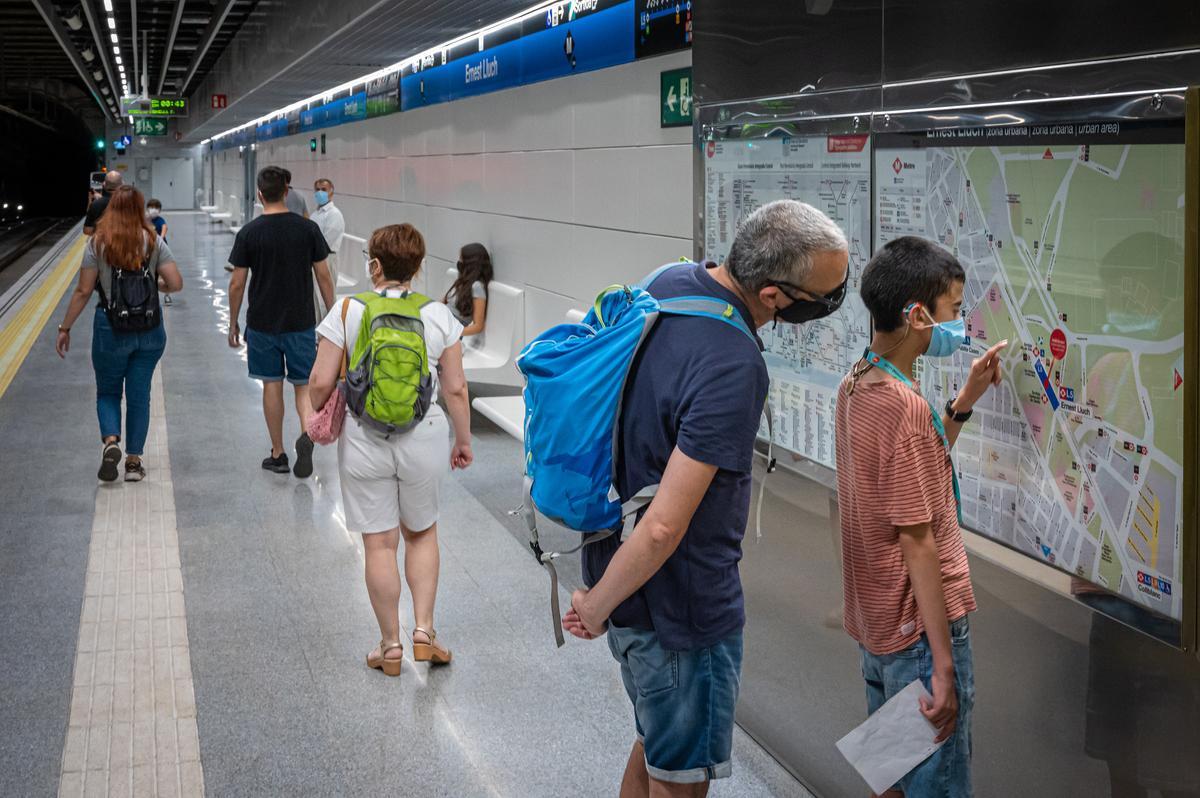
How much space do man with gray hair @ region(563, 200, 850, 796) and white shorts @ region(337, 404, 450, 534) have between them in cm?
165

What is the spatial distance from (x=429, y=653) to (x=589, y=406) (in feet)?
7.05

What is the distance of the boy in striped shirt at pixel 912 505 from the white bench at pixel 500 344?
→ 5.35 metres

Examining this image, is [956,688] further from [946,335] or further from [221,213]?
[221,213]

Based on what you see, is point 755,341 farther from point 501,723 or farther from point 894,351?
point 501,723

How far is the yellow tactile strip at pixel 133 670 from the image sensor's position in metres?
3.30

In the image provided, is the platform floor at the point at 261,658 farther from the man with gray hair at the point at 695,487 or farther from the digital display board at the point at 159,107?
the digital display board at the point at 159,107

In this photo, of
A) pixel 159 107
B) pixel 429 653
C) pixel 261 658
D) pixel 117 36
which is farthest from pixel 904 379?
pixel 159 107

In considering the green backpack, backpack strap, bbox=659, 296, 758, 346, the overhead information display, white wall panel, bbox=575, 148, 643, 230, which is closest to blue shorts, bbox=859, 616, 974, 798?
backpack strap, bbox=659, 296, 758, 346

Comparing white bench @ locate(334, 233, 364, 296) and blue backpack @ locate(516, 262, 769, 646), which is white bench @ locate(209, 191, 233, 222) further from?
blue backpack @ locate(516, 262, 769, 646)

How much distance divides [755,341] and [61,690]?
2774mm

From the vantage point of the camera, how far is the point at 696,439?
1.98 meters

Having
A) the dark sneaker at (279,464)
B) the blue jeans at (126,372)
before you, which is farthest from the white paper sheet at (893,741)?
the dark sneaker at (279,464)

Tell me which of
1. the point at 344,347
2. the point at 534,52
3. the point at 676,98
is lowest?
the point at 344,347

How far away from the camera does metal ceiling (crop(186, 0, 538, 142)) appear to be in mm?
7051
